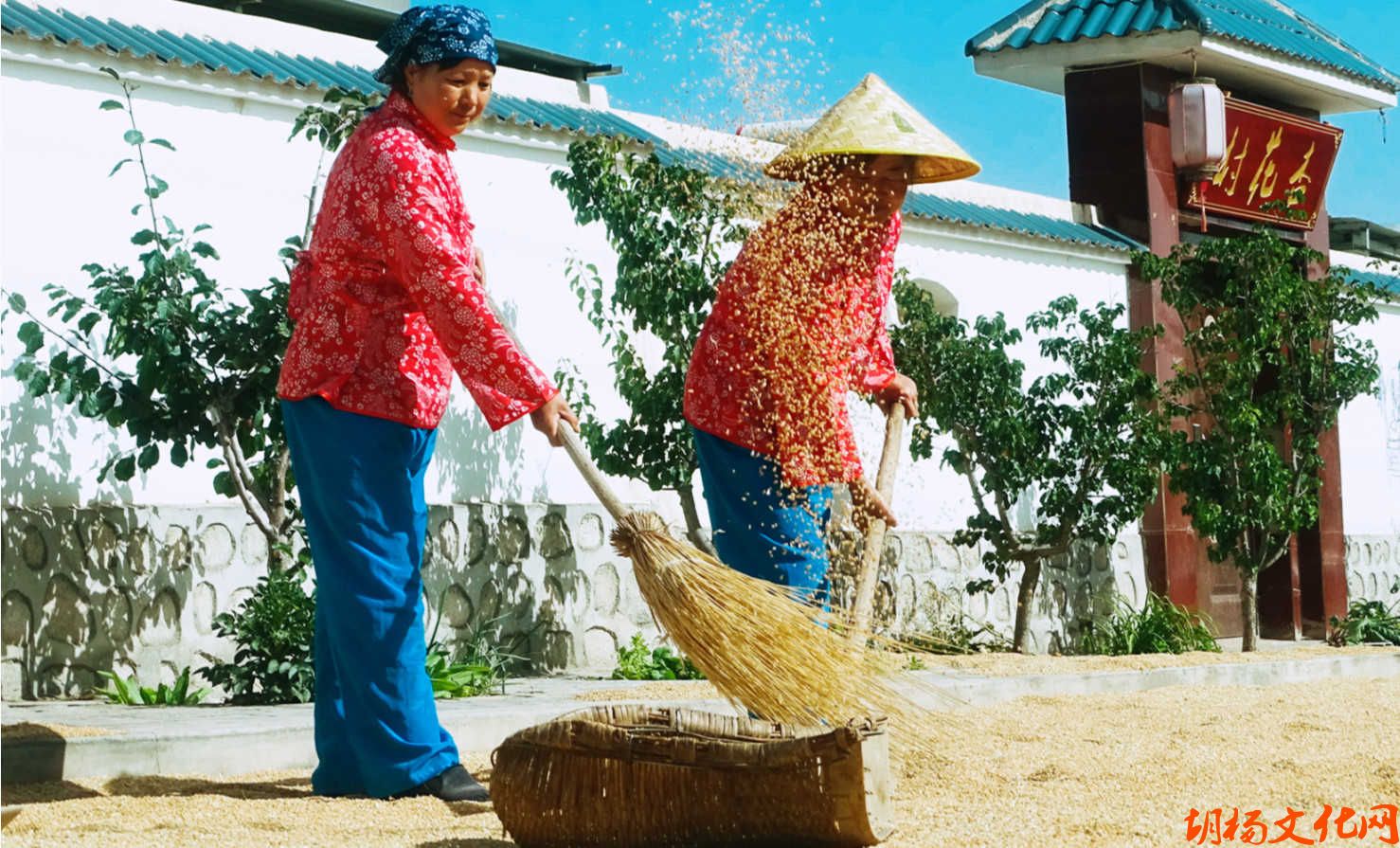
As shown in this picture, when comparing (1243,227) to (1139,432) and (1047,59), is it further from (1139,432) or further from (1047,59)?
(1139,432)

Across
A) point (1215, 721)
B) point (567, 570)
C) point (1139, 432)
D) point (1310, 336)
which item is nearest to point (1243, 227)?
point (1310, 336)

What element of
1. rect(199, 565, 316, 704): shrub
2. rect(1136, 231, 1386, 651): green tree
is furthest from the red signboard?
rect(199, 565, 316, 704): shrub

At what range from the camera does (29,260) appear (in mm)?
5789

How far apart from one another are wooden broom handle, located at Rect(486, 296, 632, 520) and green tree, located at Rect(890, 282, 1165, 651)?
494cm

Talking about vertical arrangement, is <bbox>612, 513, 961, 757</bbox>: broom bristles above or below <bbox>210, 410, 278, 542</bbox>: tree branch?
below

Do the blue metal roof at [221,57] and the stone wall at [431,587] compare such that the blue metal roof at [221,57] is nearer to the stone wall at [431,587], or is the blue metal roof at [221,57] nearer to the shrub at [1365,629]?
the stone wall at [431,587]

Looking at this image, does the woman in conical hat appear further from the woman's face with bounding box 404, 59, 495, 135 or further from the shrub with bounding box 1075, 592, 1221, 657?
the shrub with bounding box 1075, 592, 1221, 657

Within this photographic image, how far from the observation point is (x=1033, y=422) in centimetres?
859

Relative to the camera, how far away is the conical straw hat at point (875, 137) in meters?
4.21

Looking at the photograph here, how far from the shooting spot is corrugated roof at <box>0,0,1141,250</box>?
600cm

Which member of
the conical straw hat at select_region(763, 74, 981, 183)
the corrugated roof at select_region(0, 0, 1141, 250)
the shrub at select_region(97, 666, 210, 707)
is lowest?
the shrub at select_region(97, 666, 210, 707)

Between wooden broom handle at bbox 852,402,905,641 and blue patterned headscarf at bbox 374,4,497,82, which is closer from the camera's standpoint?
blue patterned headscarf at bbox 374,4,497,82

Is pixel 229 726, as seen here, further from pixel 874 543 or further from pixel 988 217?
pixel 988 217

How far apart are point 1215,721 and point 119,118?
4.24 metres
